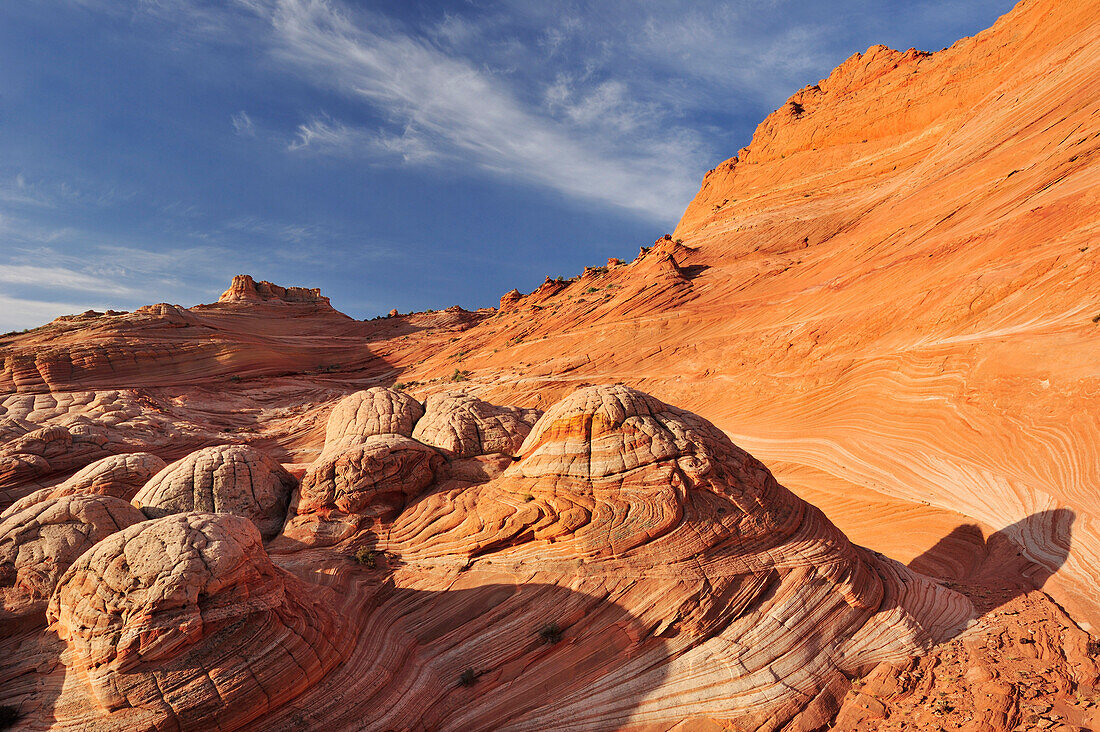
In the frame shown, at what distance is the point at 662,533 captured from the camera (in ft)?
24.1

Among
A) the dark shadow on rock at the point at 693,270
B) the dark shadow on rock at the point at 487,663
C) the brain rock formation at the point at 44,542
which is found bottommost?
the dark shadow on rock at the point at 487,663

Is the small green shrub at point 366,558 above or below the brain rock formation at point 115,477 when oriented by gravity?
below

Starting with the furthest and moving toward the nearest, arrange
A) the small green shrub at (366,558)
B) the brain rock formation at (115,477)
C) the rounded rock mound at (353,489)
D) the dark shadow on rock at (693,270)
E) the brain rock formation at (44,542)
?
the dark shadow on rock at (693,270), the brain rock formation at (115,477), the rounded rock mound at (353,489), the small green shrub at (366,558), the brain rock formation at (44,542)

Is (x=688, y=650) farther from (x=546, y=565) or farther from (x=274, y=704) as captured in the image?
(x=274, y=704)

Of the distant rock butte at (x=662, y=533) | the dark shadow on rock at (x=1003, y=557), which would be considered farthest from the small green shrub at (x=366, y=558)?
the dark shadow on rock at (x=1003, y=557)

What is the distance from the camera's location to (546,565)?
7.37 metres

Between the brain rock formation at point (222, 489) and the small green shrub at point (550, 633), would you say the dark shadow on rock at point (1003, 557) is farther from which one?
the brain rock formation at point (222, 489)

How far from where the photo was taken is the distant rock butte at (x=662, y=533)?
216 inches

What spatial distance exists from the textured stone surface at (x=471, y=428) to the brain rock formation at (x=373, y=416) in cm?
60

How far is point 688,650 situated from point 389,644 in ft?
11.4

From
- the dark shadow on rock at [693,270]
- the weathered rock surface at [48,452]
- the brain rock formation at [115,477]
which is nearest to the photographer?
the brain rock formation at [115,477]

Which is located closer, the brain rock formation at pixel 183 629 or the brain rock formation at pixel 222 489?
the brain rock formation at pixel 183 629

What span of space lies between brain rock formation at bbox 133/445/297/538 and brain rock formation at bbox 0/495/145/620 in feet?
4.46

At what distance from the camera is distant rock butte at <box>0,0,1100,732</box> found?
5480mm
